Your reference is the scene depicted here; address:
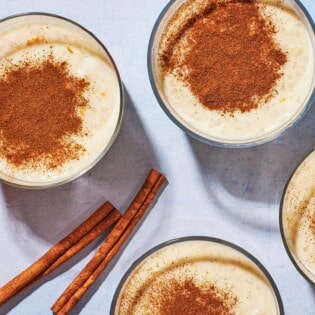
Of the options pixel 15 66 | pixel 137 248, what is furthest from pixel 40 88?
pixel 137 248

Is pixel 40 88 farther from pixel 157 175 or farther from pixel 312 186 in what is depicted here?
pixel 312 186

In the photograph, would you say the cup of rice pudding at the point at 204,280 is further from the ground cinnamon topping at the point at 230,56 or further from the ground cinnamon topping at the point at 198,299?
the ground cinnamon topping at the point at 230,56

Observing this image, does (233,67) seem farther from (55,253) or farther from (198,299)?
(55,253)

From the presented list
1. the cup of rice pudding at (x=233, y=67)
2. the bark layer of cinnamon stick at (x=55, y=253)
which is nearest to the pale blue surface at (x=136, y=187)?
the bark layer of cinnamon stick at (x=55, y=253)

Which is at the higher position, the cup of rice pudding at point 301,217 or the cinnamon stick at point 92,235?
the cup of rice pudding at point 301,217

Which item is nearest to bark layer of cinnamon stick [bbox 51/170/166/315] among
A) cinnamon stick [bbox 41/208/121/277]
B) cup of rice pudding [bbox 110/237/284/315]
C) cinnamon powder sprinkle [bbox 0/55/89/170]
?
cinnamon stick [bbox 41/208/121/277]
